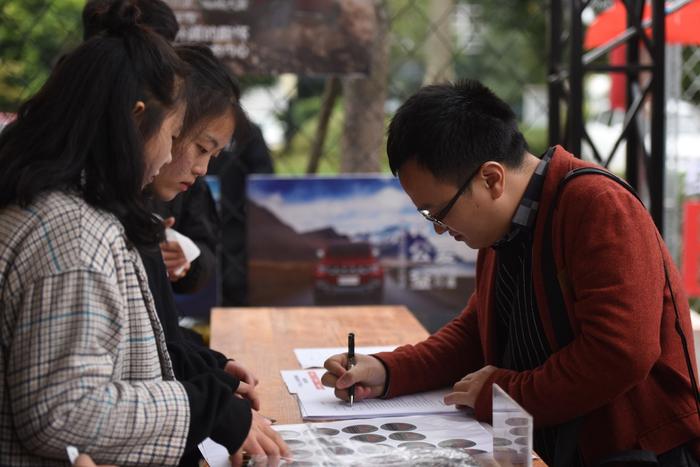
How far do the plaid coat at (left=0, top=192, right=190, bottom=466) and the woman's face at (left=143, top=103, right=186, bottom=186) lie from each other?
0.13m

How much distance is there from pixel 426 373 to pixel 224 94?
679mm

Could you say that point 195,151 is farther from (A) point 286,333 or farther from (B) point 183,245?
(A) point 286,333

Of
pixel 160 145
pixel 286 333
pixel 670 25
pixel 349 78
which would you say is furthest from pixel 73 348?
pixel 670 25

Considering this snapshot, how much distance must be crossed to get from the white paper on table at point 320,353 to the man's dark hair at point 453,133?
60 centimetres

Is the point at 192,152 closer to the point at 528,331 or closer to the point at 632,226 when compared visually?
the point at 528,331

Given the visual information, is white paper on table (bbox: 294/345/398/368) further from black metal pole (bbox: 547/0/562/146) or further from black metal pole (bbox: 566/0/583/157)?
black metal pole (bbox: 547/0/562/146)

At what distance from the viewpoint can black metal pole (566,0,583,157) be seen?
322 cm

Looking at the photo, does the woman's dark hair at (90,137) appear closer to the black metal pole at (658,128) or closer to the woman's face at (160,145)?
the woman's face at (160,145)

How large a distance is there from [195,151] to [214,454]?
0.64 metres

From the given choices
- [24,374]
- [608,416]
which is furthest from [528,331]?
[24,374]

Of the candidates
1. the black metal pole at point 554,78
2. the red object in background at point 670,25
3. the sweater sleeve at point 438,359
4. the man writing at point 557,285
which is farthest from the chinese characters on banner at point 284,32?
the man writing at point 557,285

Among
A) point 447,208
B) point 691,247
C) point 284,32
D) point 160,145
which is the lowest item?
point 691,247

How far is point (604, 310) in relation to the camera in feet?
4.55

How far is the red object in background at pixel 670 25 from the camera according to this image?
375 cm
